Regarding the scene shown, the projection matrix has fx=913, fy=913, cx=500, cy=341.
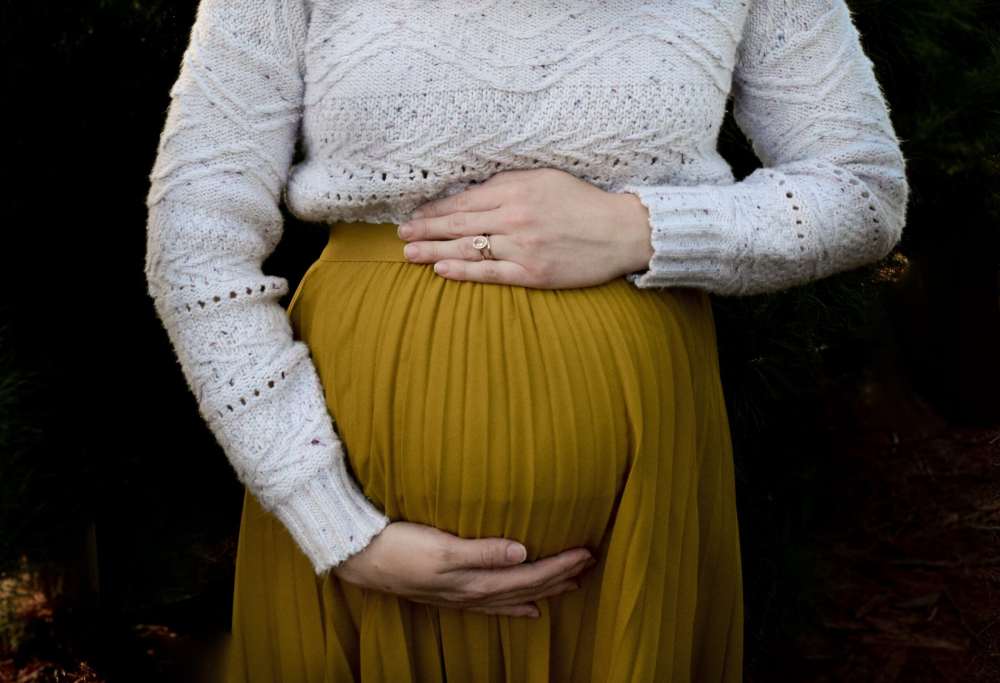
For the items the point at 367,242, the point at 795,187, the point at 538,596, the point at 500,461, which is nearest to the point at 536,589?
the point at 538,596

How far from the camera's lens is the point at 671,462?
3.50 ft

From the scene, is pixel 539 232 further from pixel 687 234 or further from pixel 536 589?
pixel 536 589

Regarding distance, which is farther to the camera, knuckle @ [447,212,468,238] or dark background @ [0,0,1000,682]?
dark background @ [0,0,1000,682]

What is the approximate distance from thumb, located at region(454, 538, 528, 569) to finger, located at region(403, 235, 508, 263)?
12.5 inches

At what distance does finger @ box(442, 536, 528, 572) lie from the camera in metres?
0.98

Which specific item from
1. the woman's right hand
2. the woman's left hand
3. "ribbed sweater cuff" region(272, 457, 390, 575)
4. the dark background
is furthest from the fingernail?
the dark background

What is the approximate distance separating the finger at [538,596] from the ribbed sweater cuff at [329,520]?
6.1 inches

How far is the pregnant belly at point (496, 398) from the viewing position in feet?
3.24

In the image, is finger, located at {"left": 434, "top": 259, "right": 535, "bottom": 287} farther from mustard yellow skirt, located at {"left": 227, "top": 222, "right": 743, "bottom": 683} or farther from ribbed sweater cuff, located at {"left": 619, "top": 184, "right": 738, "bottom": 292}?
ribbed sweater cuff, located at {"left": 619, "top": 184, "right": 738, "bottom": 292}

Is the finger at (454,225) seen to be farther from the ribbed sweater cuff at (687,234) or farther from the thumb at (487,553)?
the thumb at (487,553)

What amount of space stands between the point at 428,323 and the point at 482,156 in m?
0.20

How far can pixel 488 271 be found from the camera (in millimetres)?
1035

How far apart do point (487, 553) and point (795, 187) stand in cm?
56

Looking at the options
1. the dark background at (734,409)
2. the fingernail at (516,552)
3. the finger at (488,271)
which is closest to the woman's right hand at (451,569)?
the fingernail at (516,552)
